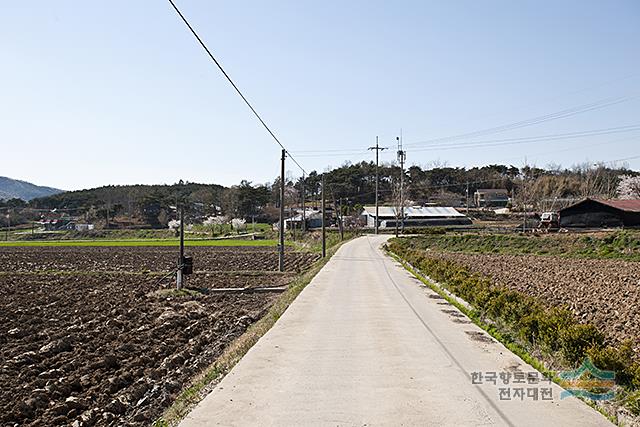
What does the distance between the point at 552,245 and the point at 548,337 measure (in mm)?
34514

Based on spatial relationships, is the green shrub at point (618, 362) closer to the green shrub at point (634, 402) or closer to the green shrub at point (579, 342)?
the green shrub at point (634, 402)

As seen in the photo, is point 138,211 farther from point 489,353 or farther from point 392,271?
point 489,353

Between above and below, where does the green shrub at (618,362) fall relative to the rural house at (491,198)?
below

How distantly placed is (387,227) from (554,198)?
24.6 m

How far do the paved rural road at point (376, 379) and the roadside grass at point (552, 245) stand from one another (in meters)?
22.7

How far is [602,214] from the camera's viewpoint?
175ft

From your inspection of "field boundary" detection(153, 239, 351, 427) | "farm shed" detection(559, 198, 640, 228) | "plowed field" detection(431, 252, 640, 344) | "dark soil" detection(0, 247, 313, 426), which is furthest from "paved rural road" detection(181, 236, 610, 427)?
"farm shed" detection(559, 198, 640, 228)

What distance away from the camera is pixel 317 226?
9269 cm

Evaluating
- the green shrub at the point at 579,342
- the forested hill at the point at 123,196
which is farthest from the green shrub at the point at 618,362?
the forested hill at the point at 123,196

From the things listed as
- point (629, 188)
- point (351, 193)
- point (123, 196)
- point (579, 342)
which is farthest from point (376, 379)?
point (123, 196)

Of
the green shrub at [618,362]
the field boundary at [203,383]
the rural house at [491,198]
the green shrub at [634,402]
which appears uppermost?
the rural house at [491,198]

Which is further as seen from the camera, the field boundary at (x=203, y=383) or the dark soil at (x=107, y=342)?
the dark soil at (x=107, y=342)

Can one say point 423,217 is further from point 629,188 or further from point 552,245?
point 552,245

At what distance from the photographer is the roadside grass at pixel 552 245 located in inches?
1350
